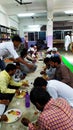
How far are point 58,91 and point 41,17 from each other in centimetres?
1217

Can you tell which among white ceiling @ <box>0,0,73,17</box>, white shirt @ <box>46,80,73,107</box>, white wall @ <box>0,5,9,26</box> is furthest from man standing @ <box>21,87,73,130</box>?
white ceiling @ <box>0,0,73,17</box>

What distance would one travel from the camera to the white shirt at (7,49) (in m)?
3.23

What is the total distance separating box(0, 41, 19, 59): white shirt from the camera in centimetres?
323

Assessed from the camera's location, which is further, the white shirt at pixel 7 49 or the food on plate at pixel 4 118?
the white shirt at pixel 7 49

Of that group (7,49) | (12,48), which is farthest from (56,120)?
(7,49)

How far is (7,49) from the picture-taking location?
344cm

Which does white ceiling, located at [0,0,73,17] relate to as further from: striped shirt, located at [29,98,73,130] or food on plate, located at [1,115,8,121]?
striped shirt, located at [29,98,73,130]

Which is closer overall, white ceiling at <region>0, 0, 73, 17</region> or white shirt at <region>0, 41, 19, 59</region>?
white shirt at <region>0, 41, 19, 59</region>

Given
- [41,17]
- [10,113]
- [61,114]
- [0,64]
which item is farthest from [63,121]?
[41,17]

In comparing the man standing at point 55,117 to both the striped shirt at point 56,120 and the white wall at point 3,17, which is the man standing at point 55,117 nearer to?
the striped shirt at point 56,120

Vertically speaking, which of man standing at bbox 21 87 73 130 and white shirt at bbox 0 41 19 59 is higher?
white shirt at bbox 0 41 19 59

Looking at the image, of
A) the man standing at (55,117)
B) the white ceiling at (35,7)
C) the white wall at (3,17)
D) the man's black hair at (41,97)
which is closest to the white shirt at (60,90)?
the man's black hair at (41,97)

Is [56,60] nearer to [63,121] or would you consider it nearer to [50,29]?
[63,121]

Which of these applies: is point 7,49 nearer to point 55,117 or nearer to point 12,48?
point 12,48
